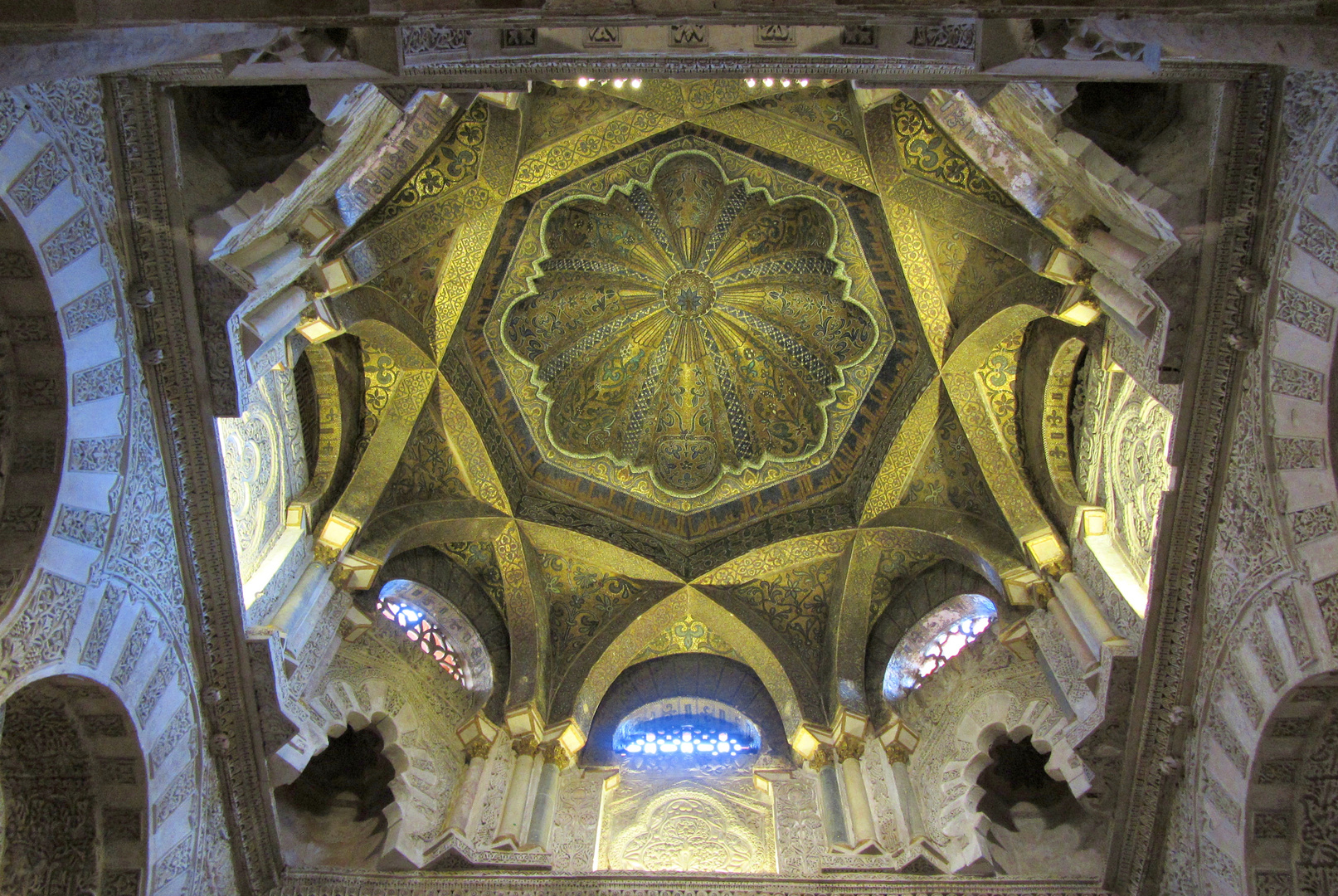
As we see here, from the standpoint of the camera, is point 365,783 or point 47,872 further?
point 365,783

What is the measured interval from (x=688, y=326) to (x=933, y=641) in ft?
16.9

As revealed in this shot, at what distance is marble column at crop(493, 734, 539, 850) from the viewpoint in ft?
28.2

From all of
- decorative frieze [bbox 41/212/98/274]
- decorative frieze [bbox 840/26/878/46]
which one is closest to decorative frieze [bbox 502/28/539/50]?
decorative frieze [bbox 840/26/878/46]

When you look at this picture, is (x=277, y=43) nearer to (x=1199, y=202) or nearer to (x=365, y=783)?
(x=1199, y=202)

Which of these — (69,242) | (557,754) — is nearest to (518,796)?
(557,754)

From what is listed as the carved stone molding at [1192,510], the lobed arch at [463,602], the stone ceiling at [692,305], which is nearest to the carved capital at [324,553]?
the stone ceiling at [692,305]

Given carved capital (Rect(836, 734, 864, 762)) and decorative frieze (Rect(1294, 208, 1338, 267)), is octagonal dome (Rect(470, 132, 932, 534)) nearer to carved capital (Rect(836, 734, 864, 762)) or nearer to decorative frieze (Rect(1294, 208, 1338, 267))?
carved capital (Rect(836, 734, 864, 762))

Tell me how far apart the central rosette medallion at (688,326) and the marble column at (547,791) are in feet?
12.3

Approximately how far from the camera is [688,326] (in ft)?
43.9

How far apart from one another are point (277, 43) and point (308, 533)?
200 inches

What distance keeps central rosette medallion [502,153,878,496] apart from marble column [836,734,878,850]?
377cm

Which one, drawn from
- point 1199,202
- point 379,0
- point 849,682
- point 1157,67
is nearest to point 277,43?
point 379,0

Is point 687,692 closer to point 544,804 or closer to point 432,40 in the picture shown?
point 544,804

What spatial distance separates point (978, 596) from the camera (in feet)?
33.6
